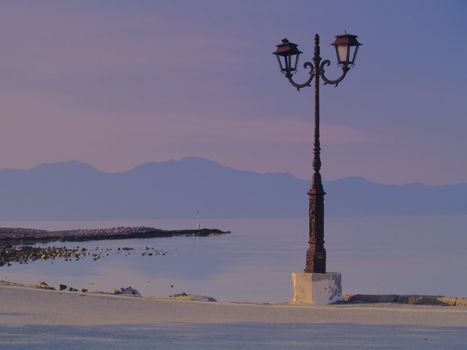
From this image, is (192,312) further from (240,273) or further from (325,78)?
(240,273)

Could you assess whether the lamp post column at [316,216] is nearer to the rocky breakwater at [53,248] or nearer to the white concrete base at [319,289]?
the white concrete base at [319,289]

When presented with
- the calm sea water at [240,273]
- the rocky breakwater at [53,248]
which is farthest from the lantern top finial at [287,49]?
the rocky breakwater at [53,248]

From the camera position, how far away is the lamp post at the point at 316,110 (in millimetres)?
14927

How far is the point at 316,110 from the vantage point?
15156mm

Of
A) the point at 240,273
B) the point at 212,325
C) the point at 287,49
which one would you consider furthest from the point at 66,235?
the point at 212,325

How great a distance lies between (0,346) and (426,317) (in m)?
6.14

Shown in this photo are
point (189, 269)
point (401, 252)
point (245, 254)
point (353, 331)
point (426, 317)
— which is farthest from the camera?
point (401, 252)

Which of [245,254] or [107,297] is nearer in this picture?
[107,297]

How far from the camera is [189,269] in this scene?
64.6 m

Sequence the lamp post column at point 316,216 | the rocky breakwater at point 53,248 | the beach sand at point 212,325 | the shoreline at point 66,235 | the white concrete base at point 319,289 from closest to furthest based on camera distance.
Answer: the beach sand at point 212,325
the white concrete base at point 319,289
the lamp post column at point 316,216
the rocky breakwater at point 53,248
the shoreline at point 66,235

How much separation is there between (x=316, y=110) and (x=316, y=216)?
6.10 ft

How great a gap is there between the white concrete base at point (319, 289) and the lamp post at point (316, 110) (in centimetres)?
36

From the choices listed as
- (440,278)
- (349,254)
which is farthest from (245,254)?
(440,278)

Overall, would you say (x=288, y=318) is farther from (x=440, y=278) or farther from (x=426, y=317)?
(x=440, y=278)
